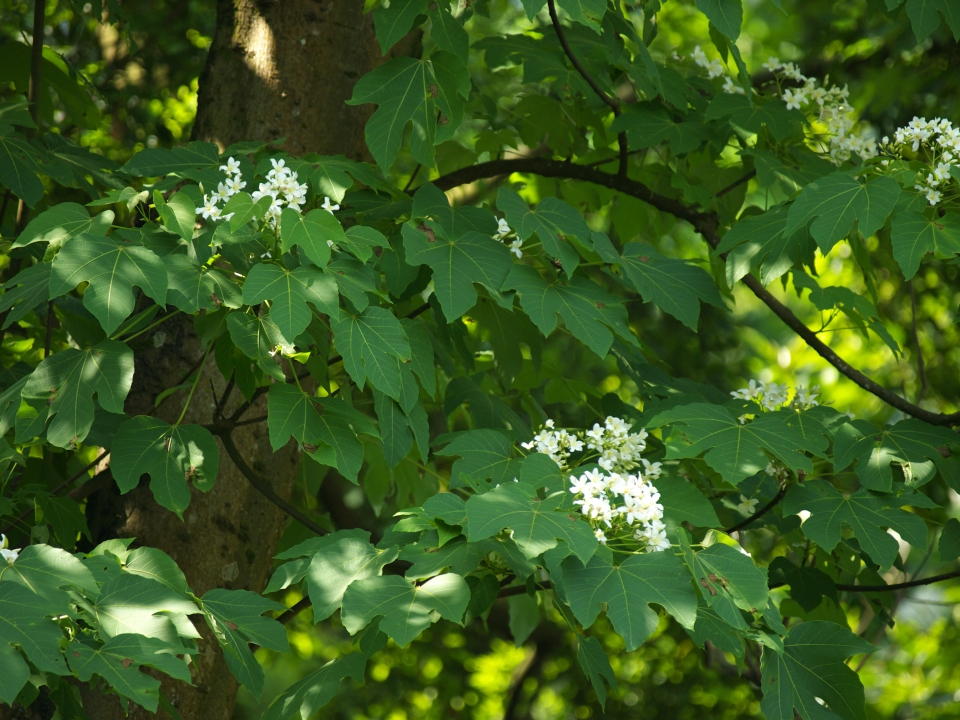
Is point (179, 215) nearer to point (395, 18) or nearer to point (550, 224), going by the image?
point (395, 18)

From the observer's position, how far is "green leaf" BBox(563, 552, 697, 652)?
158cm

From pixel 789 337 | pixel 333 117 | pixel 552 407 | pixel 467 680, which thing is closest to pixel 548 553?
pixel 333 117

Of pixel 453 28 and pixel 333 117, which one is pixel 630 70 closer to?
pixel 453 28

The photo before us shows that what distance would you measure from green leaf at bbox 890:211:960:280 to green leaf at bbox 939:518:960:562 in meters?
0.65

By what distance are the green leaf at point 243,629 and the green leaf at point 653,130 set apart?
5.62ft

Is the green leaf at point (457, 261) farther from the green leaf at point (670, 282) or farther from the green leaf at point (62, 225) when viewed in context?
the green leaf at point (62, 225)

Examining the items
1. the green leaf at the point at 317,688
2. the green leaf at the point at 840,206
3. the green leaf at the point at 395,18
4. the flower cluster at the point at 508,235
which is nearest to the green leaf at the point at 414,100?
the green leaf at the point at 395,18

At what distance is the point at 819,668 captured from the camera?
1917 millimetres

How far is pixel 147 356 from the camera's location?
2812 millimetres

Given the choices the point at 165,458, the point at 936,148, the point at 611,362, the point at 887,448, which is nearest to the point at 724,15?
the point at 936,148

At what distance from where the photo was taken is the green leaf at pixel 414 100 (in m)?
2.37

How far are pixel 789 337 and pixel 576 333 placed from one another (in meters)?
10.1

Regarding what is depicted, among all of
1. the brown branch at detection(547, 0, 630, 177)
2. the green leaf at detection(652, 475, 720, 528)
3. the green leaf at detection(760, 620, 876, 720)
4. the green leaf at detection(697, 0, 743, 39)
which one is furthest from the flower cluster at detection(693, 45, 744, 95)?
the green leaf at detection(760, 620, 876, 720)

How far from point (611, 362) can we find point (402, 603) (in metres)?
4.76
